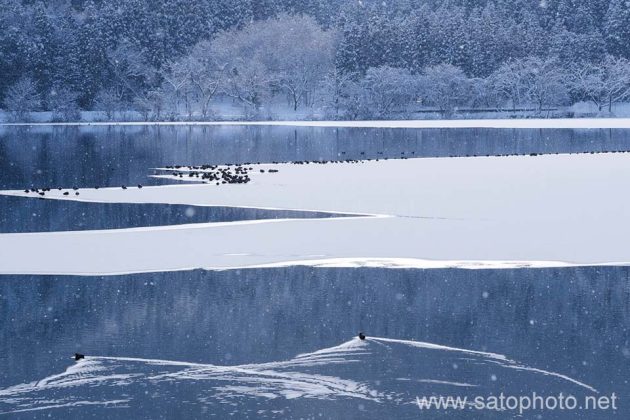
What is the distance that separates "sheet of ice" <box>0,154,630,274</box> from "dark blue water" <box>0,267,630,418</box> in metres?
0.92

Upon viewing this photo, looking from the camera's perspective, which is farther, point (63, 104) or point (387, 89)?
point (387, 89)

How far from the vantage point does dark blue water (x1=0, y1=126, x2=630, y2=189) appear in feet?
97.7

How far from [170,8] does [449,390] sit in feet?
328

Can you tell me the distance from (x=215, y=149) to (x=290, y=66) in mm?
55033

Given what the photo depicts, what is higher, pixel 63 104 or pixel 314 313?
pixel 63 104

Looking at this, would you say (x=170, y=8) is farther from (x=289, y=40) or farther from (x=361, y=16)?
(x=361, y=16)

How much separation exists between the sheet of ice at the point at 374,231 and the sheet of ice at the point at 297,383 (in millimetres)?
4538

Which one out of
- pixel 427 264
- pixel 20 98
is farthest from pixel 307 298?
pixel 20 98

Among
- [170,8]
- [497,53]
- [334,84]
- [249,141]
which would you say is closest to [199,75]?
[334,84]

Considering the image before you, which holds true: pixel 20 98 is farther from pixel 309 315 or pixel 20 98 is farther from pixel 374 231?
pixel 309 315

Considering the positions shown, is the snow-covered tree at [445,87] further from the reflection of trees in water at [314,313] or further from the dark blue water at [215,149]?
the reflection of trees in water at [314,313]

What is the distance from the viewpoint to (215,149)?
42.9m

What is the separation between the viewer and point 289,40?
9831 centimetres

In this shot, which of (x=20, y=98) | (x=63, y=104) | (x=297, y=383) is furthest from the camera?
(x=63, y=104)
